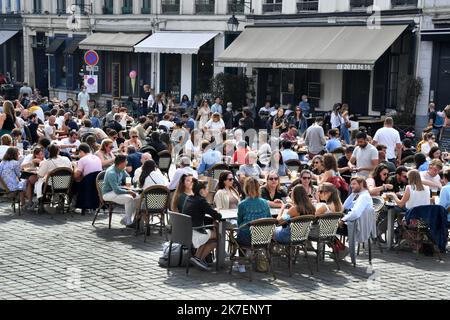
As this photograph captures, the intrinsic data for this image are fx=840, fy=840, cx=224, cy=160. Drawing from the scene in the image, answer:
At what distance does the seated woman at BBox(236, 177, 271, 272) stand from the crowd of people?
1 centimetres

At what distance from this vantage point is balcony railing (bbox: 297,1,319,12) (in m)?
32.9

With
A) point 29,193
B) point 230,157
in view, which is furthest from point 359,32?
point 29,193

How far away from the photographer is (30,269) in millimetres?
12117

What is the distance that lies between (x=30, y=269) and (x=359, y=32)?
20.8 meters

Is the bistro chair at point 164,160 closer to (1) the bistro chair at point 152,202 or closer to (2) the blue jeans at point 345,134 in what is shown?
(1) the bistro chair at point 152,202

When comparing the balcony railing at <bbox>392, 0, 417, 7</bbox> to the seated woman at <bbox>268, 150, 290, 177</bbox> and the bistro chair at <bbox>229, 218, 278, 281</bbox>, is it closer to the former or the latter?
the seated woman at <bbox>268, 150, 290, 177</bbox>

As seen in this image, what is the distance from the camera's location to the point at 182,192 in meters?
13.0

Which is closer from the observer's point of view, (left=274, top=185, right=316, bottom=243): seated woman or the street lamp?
(left=274, top=185, right=316, bottom=243): seated woman

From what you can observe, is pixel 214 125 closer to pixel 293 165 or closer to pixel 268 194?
pixel 293 165

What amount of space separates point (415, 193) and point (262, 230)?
10.4 ft

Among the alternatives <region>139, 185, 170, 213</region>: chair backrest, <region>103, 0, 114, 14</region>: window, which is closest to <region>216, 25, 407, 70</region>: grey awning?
<region>103, 0, 114, 14</region>: window

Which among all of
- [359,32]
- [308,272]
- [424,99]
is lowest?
→ [308,272]

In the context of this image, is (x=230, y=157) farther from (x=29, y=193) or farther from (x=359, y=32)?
(x=359, y=32)

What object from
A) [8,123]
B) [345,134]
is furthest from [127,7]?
[8,123]
